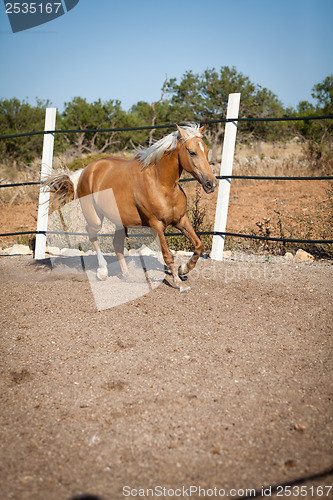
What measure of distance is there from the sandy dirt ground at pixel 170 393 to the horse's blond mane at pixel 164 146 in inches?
58.4

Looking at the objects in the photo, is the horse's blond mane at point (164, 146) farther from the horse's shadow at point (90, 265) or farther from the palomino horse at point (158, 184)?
the horse's shadow at point (90, 265)

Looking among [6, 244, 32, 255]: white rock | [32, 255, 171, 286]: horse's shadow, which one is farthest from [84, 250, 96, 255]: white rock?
[6, 244, 32, 255]: white rock

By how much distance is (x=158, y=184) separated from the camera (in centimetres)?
450

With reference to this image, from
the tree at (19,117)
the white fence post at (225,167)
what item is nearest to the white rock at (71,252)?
the white fence post at (225,167)

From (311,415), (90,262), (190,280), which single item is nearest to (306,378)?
(311,415)

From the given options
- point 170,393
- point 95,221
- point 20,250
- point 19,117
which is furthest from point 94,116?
point 170,393

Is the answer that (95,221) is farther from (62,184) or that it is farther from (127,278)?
(127,278)

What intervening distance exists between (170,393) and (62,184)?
3.51 m

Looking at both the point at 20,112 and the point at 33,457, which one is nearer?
the point at 33,457

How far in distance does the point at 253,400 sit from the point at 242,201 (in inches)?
305

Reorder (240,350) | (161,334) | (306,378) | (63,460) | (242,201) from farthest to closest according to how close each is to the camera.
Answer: (242,201)
(161,334)
(240,350)
(306,378)
(63,460)

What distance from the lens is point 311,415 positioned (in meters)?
2.43

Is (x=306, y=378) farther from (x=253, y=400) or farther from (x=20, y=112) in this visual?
(x=20, y=112)

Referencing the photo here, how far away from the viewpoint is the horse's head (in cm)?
414
